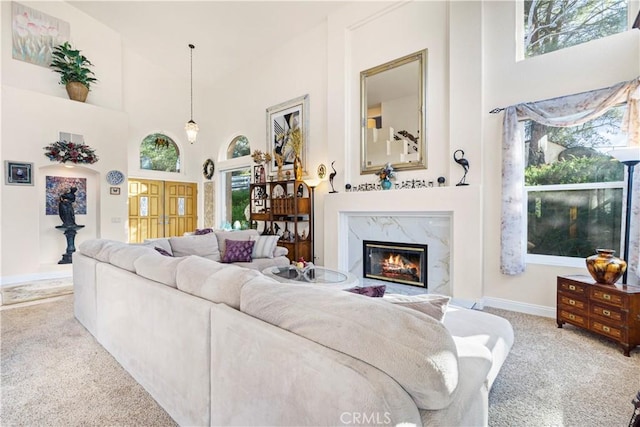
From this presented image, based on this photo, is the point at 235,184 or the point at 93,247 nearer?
the point at 93,247

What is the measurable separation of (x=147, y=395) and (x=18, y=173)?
5575 mm

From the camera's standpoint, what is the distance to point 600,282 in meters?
2.76

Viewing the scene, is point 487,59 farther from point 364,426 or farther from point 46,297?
point 46,297

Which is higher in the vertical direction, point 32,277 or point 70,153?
point 70,153

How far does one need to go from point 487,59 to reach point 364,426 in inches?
174

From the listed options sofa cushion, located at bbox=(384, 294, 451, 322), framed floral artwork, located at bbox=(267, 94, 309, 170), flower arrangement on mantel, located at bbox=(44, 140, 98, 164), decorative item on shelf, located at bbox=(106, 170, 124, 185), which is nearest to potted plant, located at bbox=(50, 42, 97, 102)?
flower arrangement on mantel, located at bbox=(44, 140, 98, 164)

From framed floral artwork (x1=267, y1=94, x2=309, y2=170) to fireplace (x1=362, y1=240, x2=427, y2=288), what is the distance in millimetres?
2187

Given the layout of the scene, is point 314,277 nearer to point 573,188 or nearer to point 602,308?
point 602,308

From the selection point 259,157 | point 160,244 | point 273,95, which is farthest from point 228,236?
point 273,95

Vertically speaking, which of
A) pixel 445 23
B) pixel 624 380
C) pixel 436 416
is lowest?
pixel 624 380

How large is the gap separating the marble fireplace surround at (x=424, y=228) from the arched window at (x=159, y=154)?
4.89 m

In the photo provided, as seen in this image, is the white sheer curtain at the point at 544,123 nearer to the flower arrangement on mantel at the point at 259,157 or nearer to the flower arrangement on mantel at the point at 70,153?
the flower arrangement on mantel at the point at 259,157

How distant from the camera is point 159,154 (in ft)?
24.9

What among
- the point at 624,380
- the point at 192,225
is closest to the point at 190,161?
the point at 192,225
